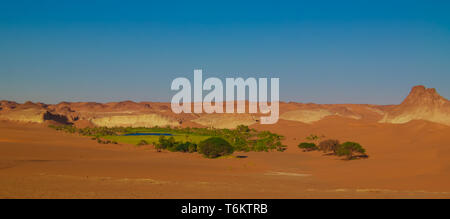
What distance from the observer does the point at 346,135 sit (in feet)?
234

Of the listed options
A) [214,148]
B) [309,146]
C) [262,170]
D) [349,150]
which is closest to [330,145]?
[349,150]

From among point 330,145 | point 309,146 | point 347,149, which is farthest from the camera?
point 309,146

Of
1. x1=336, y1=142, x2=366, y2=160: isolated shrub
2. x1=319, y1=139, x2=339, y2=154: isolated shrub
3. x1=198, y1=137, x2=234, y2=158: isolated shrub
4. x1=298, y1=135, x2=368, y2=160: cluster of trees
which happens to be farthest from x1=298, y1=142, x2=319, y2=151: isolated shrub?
x1=198, y1=137, x2=234, y2=158: isolated shrub

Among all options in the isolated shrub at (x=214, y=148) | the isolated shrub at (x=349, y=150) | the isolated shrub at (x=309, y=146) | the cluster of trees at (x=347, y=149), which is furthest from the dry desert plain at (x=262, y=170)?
the isolated shrub at (x=309, y=146)

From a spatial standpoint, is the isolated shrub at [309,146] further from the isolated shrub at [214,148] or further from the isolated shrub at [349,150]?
the isolated shrub at [214,148]

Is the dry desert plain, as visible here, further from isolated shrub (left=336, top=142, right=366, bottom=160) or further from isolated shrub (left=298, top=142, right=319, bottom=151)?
isolated shrub (left=298, top=142, right=319, bottom=151)

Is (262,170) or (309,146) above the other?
(309,146)

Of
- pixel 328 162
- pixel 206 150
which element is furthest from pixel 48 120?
pixel 328 162

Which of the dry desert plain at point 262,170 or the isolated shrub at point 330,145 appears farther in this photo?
the isolated shrub at point 330,145

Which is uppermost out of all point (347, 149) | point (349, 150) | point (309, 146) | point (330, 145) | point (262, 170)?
point (309, 146)

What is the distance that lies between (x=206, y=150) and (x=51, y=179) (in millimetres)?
25951

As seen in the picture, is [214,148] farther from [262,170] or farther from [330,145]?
[330,145]

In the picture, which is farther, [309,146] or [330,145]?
[309,146]
